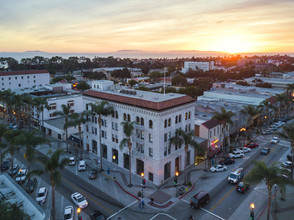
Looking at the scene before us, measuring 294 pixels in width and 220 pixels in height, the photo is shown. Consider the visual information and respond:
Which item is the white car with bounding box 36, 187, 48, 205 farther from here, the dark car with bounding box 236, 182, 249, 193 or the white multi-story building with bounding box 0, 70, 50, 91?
the white multi-story building with bounding box 0, 70, 50, 91

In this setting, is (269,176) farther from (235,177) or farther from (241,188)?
(235,177)

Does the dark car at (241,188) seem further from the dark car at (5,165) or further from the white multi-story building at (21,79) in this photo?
the white multi-story building at (21,79)

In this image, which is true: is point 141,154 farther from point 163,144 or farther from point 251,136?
point 251,136

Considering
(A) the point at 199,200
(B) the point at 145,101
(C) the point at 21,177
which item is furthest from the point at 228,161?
(C) the point at 21,177

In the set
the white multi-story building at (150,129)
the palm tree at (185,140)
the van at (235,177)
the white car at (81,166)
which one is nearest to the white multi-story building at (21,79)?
the white car at (81,166)

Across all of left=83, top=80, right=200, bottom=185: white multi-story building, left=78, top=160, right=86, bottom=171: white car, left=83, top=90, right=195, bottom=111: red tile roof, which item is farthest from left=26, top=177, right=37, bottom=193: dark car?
left=83, top=90, right=195, bottom=111: red tile roof

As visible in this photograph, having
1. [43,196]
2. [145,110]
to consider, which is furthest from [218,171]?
[43,196]

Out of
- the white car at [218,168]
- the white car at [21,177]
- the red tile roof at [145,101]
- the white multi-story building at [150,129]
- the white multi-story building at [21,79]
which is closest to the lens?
the red tile roof at [145,101]
